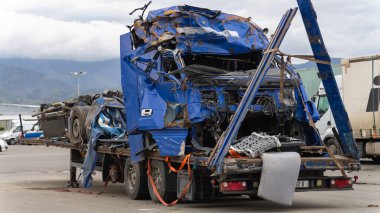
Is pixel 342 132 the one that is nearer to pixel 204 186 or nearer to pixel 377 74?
pixel 204 186

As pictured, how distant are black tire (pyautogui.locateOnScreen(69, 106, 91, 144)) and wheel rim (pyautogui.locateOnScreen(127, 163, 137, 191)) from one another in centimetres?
275

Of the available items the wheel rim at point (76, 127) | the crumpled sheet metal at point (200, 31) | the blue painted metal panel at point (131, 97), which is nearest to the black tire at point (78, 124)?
the wheel rim at point (76, 127)

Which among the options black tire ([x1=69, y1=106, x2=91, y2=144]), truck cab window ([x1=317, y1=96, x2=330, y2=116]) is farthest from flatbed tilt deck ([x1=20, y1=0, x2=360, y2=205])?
truck cab window ([x1=317, y1=96, x2=330, y2=116])

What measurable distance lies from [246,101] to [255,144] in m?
0.77

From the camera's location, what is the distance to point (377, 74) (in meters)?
23.6

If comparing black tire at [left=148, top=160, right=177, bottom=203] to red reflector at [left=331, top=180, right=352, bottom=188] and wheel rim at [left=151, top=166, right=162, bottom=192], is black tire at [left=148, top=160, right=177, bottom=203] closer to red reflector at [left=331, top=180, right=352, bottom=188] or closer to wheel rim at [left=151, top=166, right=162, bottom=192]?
wheel rim at [left=151, top=166, right=162, bottom=192]

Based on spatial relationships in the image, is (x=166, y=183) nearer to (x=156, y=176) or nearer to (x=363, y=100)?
(x=156, y=176)

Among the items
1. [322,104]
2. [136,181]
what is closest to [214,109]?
[136,181]

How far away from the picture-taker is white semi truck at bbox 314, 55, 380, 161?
936 inches

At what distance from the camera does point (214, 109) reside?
12.2 meters

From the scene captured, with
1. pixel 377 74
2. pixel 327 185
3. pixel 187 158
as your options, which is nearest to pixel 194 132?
pixel 187 158

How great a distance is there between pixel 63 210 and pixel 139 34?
357 cm

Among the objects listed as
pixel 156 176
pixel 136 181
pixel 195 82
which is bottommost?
pixel 136 181

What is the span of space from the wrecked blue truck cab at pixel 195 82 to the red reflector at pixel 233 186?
0.87 metres
